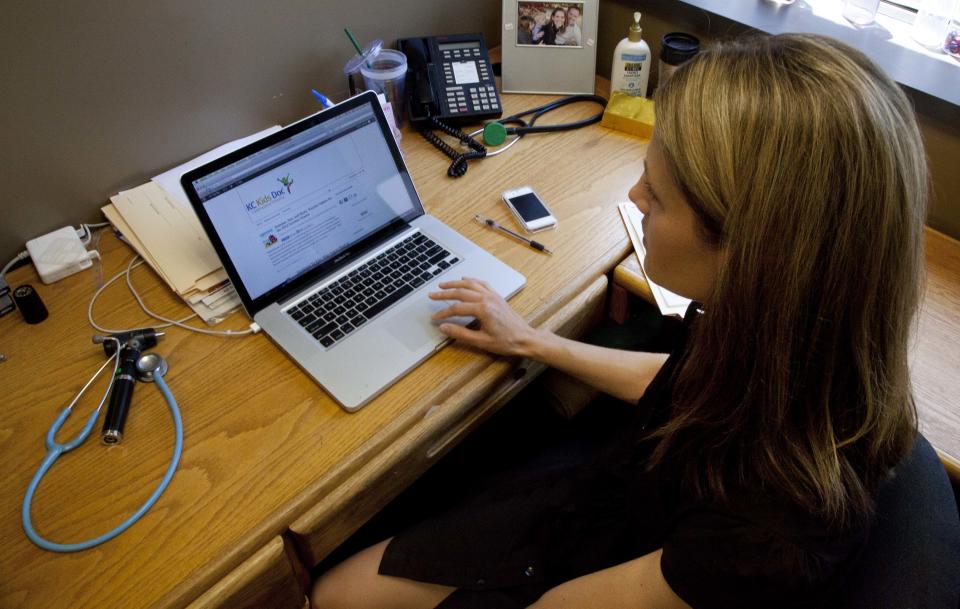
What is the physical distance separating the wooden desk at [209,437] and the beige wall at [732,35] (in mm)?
556

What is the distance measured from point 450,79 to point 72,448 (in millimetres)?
998

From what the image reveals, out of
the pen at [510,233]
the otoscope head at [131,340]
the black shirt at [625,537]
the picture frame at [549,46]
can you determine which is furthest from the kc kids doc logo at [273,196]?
the picture frame at [549,46]

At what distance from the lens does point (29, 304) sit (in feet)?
3.40

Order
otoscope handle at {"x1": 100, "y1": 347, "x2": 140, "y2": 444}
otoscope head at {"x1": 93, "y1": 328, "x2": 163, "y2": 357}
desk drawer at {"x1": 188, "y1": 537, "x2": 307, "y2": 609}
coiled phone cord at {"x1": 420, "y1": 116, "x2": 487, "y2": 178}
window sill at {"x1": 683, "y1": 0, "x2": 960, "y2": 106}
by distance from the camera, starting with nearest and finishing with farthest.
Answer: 1. desk drawer at {"x1": 188, "y1": 537, "x2": 307, "y2": 609}
2. otoscope handle at {"x1": 100, "y1": 347, "x2": 140, "y2": 444}
3. otoscope head at {"x1": 93, "y1": 328, "x2": 163, "y2": 357}
4. window sill at {"x1": 683, "y1": 0, "x2": 960, "y2": 106}
5. coiled phone cord at {"x1": 420, "y1": 116, "x2": 487, "y2": 178}

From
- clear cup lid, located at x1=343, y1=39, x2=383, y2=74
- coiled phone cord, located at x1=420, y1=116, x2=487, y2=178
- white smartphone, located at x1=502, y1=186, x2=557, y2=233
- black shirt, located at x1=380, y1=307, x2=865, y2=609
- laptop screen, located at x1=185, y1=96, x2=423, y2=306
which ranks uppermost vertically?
clear cup lid, located at x1=343, y1=39, x2=383, y2=74

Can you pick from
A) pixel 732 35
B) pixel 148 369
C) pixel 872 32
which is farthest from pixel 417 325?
pixel 872 32

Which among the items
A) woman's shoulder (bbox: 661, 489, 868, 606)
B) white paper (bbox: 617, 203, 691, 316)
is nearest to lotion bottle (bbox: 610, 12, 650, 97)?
white paper (bbox: 617, 203, 691, 316)

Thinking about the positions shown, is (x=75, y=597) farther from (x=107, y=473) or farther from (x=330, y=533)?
(x=330, y=533)

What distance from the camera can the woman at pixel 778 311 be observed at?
0.65 m

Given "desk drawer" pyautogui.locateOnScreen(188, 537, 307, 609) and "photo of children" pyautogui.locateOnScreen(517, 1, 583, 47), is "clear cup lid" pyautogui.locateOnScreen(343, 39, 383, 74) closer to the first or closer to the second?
"photo of children" pyautogui.locateOnScreen(517, 1, 583, 47)

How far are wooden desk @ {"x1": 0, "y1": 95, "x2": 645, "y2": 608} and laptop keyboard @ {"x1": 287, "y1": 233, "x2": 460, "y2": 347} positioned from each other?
73 millimetres

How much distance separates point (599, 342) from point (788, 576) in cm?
67

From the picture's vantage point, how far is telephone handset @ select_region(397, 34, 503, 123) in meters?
1.43

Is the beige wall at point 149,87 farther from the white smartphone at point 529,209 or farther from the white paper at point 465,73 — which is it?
the white smartphone at point 529,209
